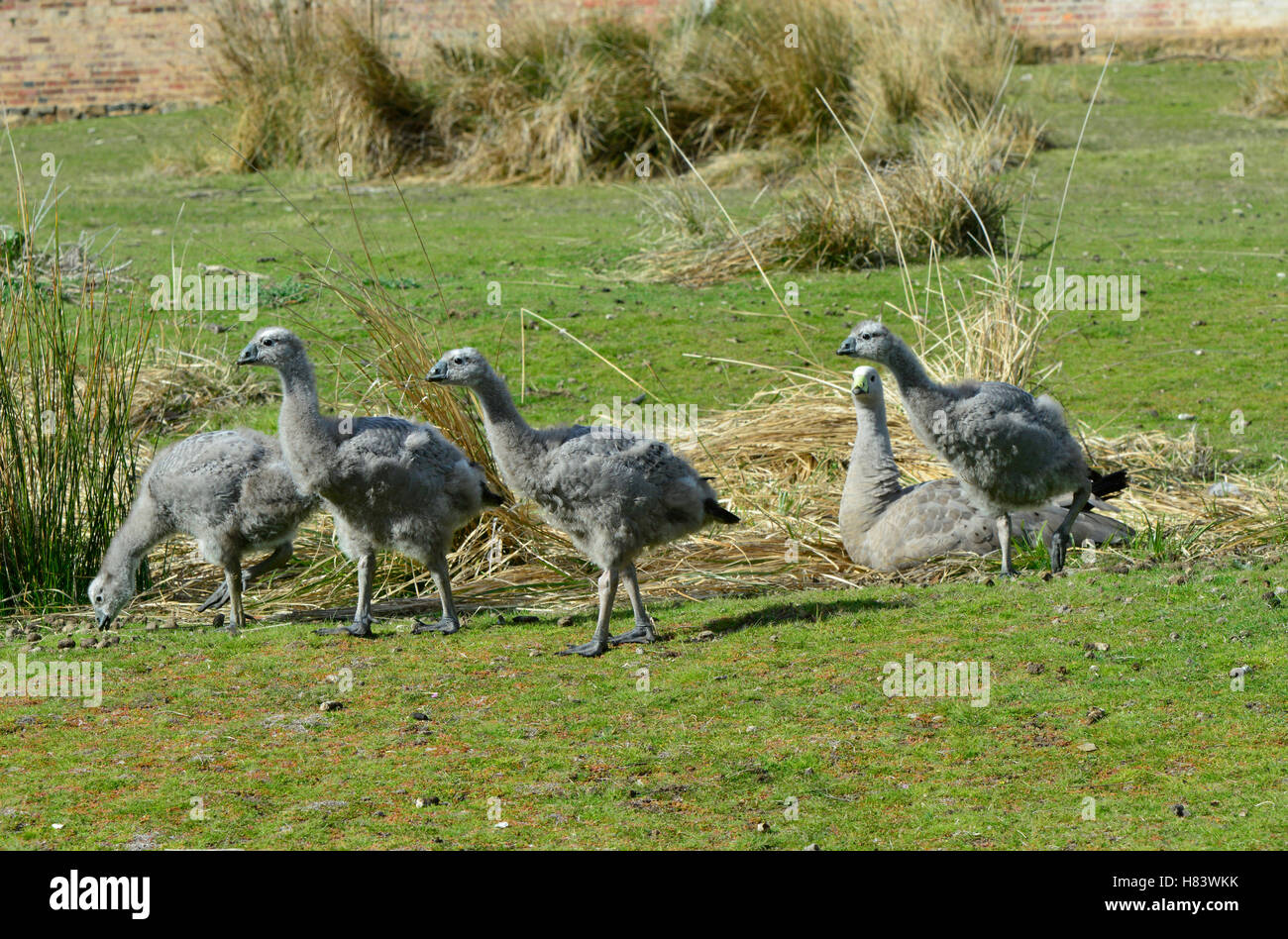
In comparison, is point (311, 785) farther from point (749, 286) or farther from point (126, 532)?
point (749, 286)

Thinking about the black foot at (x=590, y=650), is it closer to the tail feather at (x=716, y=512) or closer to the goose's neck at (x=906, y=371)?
the tail feather at (x=716, y=512)

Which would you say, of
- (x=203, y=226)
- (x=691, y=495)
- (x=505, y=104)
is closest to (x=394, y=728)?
(x=691, y=495)

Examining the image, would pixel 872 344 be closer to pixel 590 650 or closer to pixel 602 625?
pixel 602 625

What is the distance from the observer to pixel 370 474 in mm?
6652

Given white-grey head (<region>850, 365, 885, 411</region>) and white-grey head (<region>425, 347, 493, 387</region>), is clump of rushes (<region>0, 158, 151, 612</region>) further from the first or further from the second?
white-grey head (<region>850, 365, 885, 411</region>)

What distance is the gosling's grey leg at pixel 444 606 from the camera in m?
6.98

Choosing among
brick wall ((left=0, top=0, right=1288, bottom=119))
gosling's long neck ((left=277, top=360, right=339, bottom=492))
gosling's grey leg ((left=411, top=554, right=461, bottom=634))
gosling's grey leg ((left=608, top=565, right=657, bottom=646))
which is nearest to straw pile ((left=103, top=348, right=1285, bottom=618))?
gosling's grey leg ((left=411, top=554, right=461, bottom=634))

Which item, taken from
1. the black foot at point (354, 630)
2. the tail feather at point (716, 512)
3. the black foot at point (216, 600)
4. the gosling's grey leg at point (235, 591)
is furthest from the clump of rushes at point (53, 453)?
the tail feather at point (716, 512)

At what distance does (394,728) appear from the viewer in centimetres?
571

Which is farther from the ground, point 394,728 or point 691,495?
point 691,495

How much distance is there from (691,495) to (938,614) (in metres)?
1.23

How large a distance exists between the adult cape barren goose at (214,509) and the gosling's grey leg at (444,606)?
68 centimetres

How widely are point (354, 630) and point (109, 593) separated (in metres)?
1.29

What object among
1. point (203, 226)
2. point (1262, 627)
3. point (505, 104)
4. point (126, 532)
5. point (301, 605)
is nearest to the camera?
point (1262, 627)
